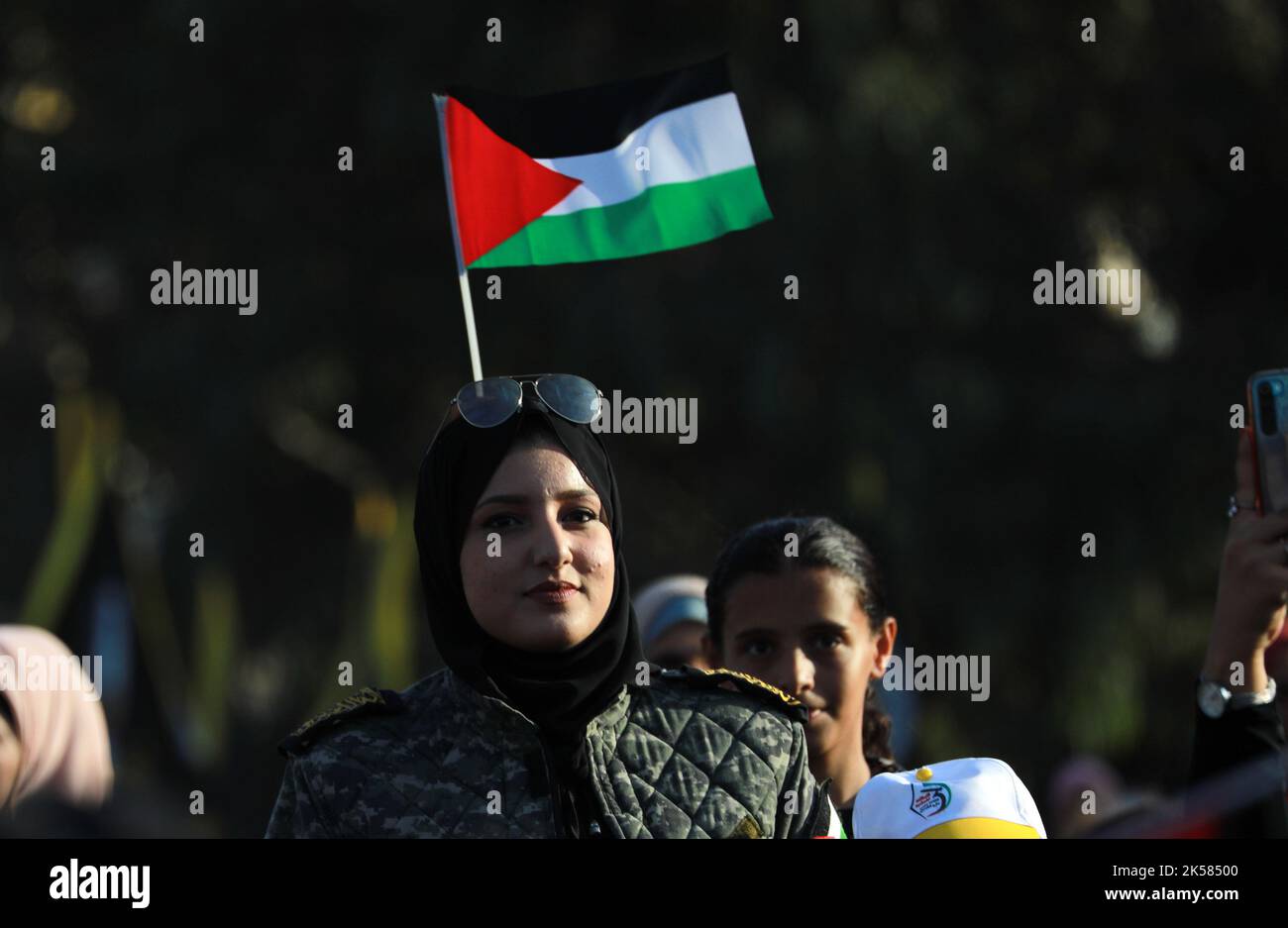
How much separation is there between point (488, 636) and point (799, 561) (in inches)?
47.0

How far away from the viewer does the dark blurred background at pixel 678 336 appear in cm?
1113

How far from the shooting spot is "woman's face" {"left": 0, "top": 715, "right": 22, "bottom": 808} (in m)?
3.60

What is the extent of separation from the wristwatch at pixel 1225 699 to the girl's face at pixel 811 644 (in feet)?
3.61

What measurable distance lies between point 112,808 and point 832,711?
1696 millimetres

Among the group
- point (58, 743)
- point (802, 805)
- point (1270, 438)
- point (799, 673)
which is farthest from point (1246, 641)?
point (58, 743)

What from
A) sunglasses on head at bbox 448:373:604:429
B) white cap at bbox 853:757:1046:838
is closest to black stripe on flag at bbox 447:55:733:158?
sunglasses on head at bbox 448:373:604:429

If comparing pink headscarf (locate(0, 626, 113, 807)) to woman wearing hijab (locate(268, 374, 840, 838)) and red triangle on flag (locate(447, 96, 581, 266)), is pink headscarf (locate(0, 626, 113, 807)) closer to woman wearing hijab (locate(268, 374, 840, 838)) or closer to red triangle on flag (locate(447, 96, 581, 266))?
woman wearing hijab (locate(268, 374, 840, 838))

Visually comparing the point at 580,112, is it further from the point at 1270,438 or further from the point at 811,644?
the point at 1270,438

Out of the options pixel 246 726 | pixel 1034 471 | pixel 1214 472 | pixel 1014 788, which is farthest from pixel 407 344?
pixel 1014 788

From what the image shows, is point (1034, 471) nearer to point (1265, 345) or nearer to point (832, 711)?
point (1265, 345)

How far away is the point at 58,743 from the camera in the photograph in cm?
370

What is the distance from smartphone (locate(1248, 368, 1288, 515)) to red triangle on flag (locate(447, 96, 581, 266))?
60.6 inches

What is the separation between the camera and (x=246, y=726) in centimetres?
1191

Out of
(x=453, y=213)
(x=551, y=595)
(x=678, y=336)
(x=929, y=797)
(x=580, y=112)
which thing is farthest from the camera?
(x=678, y=336)
